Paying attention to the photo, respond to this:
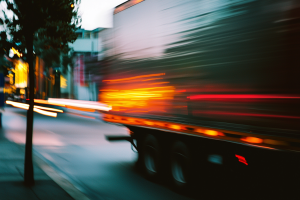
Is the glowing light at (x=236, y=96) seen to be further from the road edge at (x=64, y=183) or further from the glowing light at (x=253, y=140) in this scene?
the road edge at (x=64, y=183)

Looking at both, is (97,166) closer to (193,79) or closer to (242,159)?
(193,79)

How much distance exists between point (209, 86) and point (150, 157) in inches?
107

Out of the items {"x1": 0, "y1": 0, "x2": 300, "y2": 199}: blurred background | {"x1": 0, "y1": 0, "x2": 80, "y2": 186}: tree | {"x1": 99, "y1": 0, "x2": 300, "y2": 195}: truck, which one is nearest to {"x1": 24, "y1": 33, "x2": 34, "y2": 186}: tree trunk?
{"x1": 0, "y1": 0, "x2": 80, "y2": 186}: tree

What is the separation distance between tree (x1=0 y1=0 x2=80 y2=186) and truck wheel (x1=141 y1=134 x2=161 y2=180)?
2.37 m

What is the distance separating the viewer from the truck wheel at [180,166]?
688cm

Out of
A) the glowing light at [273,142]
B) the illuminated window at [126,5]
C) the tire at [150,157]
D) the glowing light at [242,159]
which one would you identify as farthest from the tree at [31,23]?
the glowing light at [273,142]

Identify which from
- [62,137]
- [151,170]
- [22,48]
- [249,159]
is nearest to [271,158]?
[249,159]

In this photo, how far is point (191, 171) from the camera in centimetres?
680

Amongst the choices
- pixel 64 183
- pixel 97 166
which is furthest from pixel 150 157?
pixel 97 166

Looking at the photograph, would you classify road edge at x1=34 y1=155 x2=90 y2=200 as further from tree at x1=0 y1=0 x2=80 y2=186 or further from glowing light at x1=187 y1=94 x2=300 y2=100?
glowing light at x1=187 y1=94 x2=300 y2=100

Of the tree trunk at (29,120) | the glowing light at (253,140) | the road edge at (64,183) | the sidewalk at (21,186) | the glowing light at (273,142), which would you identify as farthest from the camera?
the tree trunk at (29,120)

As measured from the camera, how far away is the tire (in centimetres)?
792

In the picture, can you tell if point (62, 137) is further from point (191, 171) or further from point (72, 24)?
point (191, 171)

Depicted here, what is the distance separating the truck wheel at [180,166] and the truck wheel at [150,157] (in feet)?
1.93
